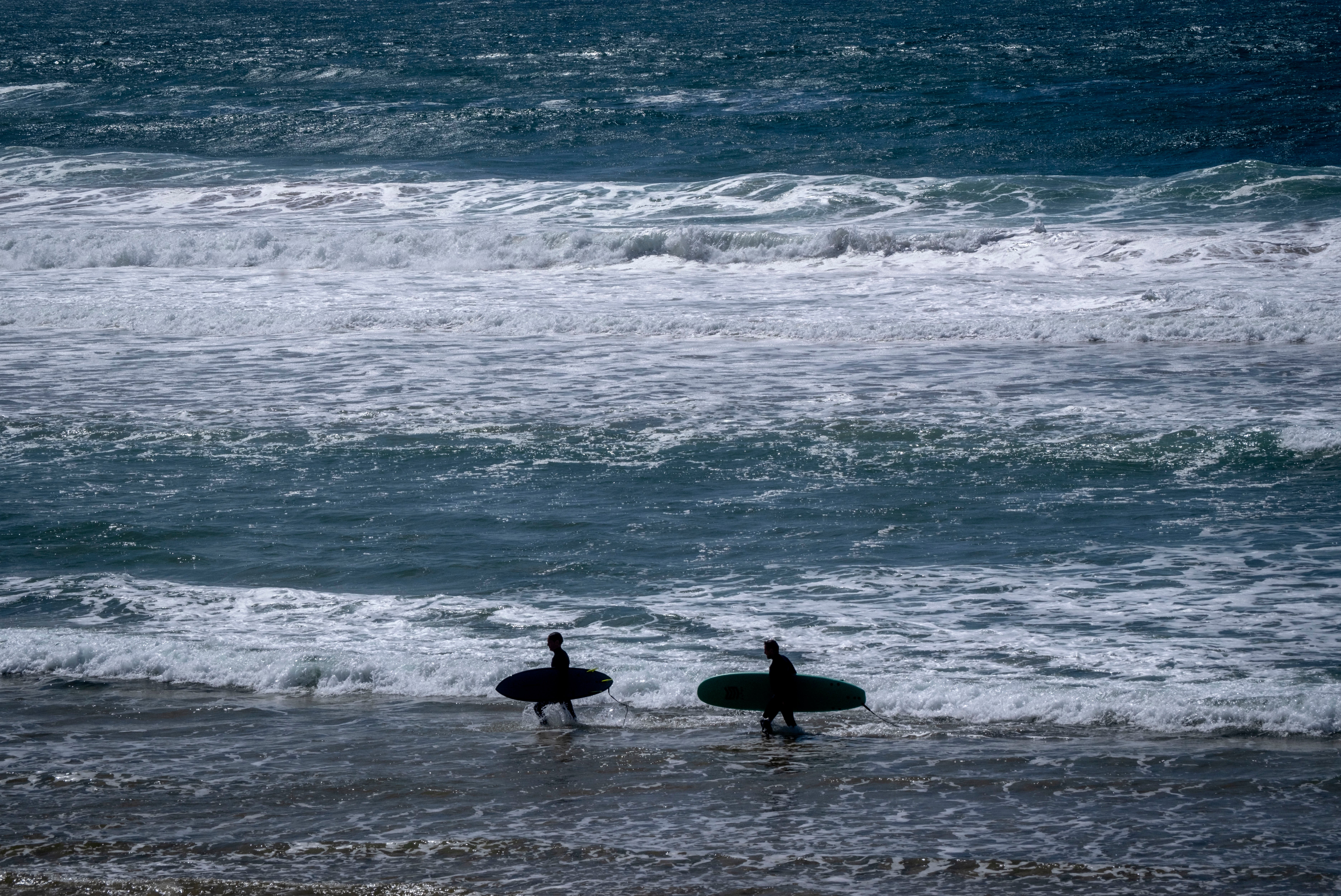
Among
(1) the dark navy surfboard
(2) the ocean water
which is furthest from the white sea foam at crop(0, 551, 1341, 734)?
(1) the dark navy surfboard

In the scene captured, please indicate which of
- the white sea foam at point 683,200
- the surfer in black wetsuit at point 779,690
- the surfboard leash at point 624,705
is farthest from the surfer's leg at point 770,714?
the white sea foam at point 683,200

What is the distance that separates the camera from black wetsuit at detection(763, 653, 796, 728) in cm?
907

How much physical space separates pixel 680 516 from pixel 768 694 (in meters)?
4.33

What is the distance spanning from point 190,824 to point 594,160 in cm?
2938

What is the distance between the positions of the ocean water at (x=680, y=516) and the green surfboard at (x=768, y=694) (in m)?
0.19

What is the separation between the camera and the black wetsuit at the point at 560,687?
9391 mm

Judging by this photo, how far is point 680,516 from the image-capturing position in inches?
528

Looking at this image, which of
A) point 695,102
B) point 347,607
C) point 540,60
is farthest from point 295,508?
point 540,60

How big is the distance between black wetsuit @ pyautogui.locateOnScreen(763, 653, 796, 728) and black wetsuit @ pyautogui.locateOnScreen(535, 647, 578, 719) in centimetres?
140

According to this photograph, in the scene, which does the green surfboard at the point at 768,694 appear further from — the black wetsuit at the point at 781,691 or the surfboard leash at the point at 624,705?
the surfboard leash at the point at 624,705

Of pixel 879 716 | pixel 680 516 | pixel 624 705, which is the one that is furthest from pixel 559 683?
pixel 680 516

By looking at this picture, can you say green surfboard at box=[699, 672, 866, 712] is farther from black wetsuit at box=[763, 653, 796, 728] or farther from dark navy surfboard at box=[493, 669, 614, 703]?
dark navy surfboard at box=[493, 669, 614, 703]

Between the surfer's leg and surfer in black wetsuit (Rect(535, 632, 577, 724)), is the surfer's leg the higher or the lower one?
the lower one

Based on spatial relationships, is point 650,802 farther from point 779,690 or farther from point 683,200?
point 683,200
